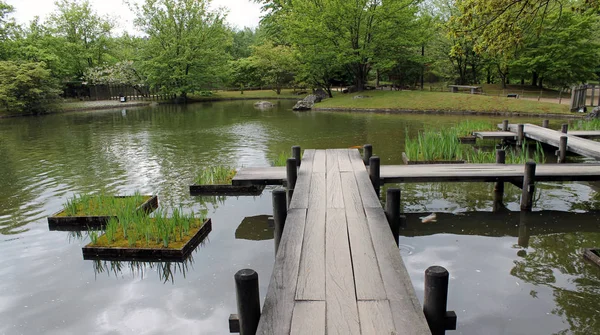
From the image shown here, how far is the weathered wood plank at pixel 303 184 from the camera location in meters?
6.22

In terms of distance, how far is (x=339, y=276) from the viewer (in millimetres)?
3955

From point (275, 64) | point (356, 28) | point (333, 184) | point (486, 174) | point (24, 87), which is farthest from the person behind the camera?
point (275, 64)

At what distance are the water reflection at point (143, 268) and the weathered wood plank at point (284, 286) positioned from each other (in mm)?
1897

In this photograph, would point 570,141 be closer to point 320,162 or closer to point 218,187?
point 320,162

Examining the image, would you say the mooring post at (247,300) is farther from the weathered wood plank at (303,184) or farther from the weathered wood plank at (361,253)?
the weathered wood plank at (303,184)

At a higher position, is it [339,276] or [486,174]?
[339,276]

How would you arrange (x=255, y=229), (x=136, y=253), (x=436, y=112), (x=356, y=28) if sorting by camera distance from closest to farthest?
(x=136, y=253), (x=255, y=229), (x=436, y=112), (x=356, y=28)

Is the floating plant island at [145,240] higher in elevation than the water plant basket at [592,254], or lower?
higher

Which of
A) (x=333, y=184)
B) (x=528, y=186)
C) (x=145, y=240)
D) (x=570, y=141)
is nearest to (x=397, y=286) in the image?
(x=333, y=184)

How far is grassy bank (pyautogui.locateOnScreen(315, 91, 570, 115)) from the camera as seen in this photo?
26203mm

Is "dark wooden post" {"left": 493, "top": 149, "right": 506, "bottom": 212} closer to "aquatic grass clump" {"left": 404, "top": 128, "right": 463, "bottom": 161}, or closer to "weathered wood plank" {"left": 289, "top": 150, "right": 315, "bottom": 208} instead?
"aquatic grass clump" {"left": 404, "top": 128, "right": 463, "bottom": 161}

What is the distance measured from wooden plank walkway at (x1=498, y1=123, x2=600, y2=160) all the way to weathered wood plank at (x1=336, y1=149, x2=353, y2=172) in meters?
6.21

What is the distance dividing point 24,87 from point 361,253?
3474cm

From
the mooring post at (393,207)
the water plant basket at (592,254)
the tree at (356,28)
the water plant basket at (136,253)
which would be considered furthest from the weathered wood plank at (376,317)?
the tree at (356,28)
